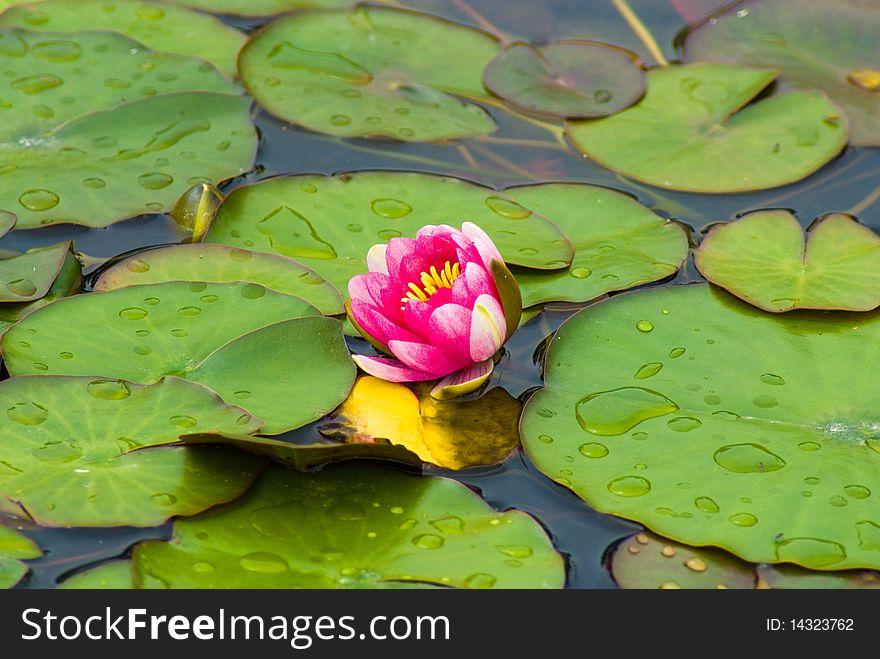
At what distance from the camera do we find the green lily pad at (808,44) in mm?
3840

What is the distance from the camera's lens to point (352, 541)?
7.36 ft

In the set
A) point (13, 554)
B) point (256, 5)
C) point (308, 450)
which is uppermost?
point (256, 5)

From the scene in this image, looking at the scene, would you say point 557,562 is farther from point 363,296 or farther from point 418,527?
point 363,296

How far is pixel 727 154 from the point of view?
3.51 m

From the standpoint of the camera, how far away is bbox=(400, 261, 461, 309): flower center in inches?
103

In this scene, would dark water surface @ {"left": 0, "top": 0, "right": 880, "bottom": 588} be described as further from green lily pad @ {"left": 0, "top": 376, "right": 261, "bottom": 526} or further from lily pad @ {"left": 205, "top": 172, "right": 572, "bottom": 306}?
green lily pad @ {"left": 0, "top": 376, "right": 261, "bottom": 526}

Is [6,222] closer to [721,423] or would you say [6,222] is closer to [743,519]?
[721,423]

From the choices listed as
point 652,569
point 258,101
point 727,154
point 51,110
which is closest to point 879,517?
point 652,569

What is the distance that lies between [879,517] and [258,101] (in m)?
2.50

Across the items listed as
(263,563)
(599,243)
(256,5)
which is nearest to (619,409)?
(599,243)

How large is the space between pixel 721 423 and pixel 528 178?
4.25 feet

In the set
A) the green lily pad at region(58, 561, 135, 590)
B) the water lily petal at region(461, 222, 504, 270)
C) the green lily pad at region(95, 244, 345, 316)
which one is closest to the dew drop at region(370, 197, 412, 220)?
the green lily pad at region(95, 244, 345, 316)

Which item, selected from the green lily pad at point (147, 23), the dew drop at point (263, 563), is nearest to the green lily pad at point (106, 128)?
the green lily pad at point (147, 23)
